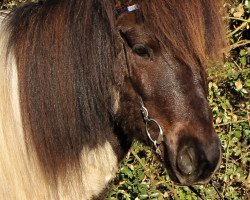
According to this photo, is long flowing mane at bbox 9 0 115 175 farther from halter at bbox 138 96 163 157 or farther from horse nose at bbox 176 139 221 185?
horse nose at bbox 176 139 221 185

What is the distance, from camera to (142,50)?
1865 mm

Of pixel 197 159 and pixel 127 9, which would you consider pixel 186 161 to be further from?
pixel 127 9

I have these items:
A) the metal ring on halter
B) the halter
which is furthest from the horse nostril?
the metal ring on halter

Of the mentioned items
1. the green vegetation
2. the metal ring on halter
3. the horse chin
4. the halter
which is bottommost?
the green vegetation

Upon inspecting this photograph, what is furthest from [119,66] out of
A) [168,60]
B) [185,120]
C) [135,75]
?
[185,120]

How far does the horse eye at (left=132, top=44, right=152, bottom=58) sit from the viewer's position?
1.86 m

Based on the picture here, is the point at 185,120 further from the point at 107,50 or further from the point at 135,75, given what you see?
the point at 107,50

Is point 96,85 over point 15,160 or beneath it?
over

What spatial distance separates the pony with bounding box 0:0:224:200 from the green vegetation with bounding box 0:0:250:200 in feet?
4.61

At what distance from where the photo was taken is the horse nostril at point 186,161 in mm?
1817

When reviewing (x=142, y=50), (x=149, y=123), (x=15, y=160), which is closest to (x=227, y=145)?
(x=149, y=123)

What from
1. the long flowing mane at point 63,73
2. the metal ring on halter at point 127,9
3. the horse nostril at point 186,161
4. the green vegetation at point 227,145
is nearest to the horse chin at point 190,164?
the horse nostril at point 186,161

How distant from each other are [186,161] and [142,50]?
1.47ft

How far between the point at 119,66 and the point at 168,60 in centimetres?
19
